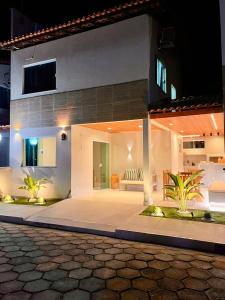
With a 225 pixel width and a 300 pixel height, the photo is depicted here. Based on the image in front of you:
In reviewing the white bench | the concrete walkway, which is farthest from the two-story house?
the white bench

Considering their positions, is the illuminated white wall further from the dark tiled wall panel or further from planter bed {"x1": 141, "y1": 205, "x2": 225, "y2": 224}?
planter bed {"x1": 141, "y1": 205, "x2": 225, "y2": 224}

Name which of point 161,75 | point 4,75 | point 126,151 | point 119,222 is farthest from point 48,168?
point 4,75

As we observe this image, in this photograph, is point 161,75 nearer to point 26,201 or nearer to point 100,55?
point 100,55

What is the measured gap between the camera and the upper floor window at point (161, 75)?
10462mm

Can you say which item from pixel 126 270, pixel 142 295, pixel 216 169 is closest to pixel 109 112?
pixel 216 169

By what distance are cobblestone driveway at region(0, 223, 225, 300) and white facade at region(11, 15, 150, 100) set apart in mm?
6318

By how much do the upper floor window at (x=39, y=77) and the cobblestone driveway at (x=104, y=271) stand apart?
7451mm

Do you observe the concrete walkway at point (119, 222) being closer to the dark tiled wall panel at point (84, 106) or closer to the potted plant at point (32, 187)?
the potted plant at point (32, 187)

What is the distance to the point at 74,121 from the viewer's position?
10.2m

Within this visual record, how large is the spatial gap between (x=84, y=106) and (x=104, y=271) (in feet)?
23.4

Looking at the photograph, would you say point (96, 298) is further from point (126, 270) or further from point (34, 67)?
point (34, 67)

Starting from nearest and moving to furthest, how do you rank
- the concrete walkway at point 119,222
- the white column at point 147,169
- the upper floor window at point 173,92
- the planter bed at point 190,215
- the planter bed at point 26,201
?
1. the concrete walkway at point 119,222
2. the planter bed at point 190,215
3. the white column at point 147,169
4. the planter bed at point 26,201
5. the upper floor window at point 173,92

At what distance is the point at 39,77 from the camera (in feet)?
37.3

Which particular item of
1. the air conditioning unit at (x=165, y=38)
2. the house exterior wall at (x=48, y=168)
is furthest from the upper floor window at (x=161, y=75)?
the house exterior wall at (x=48, y=168)
